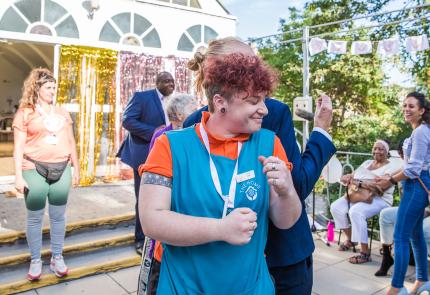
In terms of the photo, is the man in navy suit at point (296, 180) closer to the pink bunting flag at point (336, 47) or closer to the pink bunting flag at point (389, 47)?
the pink bunting flag at point (389, 47)

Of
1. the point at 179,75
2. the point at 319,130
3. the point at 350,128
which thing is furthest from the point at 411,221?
the point at 350,128

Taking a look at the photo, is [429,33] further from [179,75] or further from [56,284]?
[56,284]

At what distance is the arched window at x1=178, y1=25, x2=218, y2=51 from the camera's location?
23.8 feet

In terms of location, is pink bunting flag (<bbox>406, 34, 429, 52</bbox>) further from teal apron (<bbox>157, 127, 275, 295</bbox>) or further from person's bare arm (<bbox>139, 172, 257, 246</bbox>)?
person's bare arm (<bbox>139, 172, 257, 246</bbox>)

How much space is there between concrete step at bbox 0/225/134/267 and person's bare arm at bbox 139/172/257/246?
9.38 ft

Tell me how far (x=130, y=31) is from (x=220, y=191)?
20.6 ft

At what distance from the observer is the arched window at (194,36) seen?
726 centimetres

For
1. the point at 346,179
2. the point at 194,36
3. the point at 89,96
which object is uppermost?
the point at 194,36

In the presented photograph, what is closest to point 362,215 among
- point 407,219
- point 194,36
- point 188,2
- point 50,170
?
point 407,219

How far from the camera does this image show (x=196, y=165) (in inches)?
40.0

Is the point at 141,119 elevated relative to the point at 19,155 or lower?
elevated

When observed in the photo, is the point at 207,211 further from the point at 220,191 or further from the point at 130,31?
the point at 130,31

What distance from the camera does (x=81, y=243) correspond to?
3652 millimetres

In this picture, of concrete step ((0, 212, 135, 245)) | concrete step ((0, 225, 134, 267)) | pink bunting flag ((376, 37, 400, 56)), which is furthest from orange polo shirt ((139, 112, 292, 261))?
pink bunting flag ((376, 37, 400, 56))
